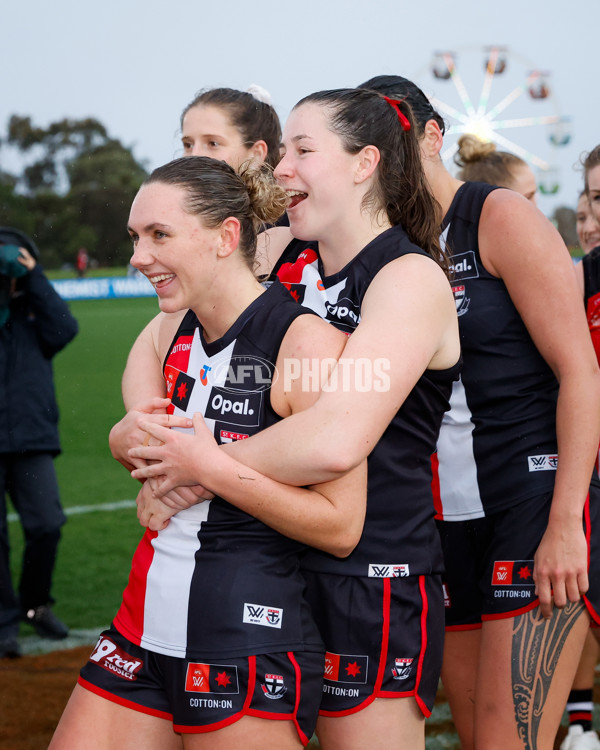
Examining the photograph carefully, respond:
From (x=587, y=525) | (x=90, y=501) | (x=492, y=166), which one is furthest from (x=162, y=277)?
(x=90, y=501)

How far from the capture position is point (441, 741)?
3240mm

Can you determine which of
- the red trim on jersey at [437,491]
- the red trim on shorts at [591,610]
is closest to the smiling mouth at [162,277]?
the red trim on jersey at [437,491]

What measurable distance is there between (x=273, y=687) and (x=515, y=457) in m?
0.82

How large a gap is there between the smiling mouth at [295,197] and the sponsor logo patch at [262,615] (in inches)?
31.8

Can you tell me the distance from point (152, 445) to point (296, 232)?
531mm

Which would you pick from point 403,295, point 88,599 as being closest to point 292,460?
point 403,295

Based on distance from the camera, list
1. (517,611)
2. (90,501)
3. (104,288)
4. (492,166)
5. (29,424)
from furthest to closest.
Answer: (104,288)
(90,501)
(29,424)
(492,166)
(517,611)

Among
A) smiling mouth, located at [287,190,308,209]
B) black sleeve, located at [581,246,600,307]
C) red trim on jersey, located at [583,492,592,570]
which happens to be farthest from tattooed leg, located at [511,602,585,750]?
black sleeve, located at [581,246,600,307]

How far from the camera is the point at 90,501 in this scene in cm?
751

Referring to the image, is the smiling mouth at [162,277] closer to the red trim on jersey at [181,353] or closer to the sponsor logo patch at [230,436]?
the red trim on jersey at [181,353]

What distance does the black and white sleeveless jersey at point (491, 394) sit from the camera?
6.82 feet

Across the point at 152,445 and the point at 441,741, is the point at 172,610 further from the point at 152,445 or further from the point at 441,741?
the point at 441,741

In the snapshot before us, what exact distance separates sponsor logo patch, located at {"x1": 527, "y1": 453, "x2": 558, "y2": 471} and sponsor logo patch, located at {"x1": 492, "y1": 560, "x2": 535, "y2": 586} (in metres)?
0.21

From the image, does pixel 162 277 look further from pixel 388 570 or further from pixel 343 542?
pixel 388 570
